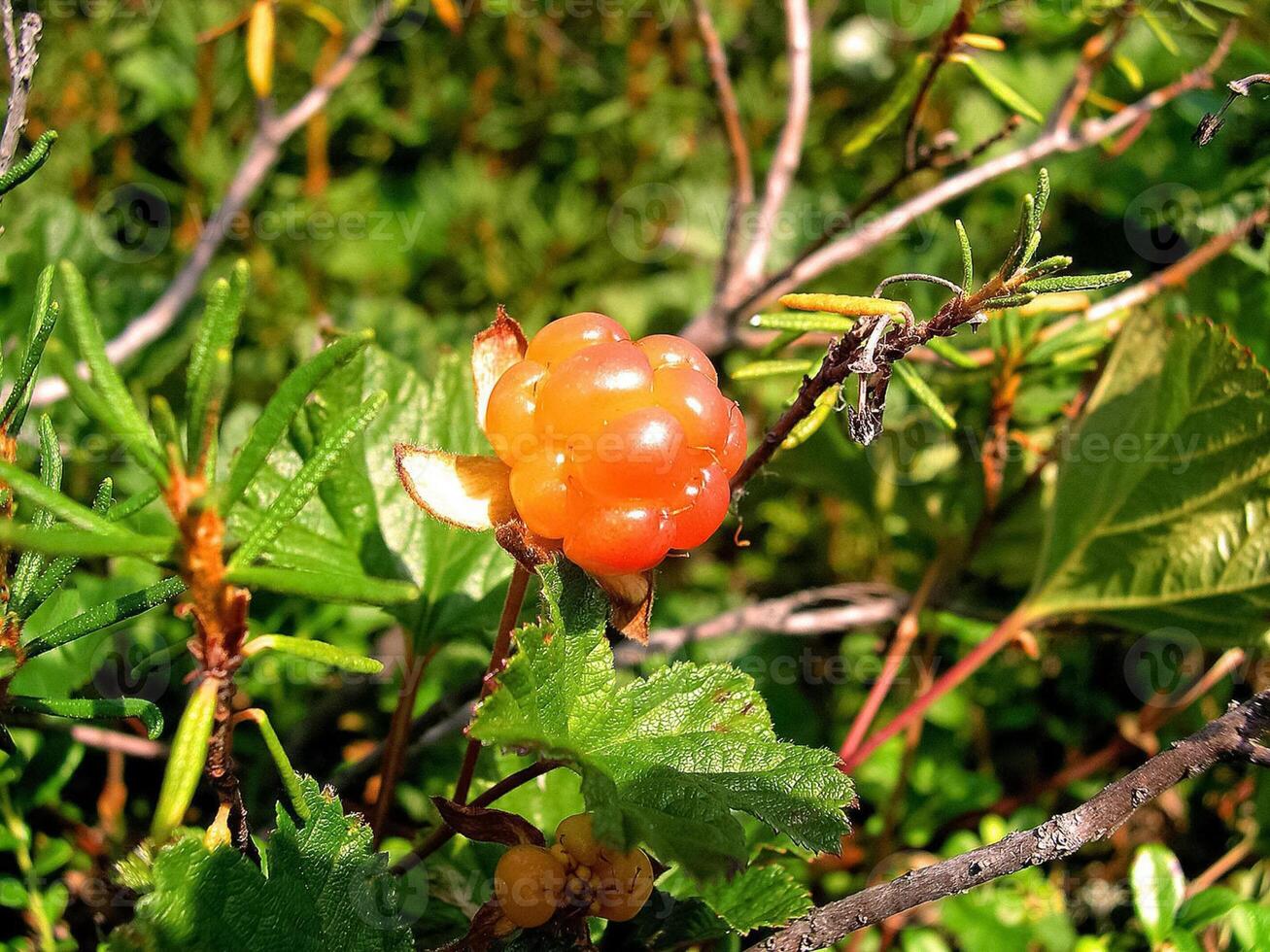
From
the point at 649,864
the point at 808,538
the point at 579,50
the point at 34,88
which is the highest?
the point at 34,88

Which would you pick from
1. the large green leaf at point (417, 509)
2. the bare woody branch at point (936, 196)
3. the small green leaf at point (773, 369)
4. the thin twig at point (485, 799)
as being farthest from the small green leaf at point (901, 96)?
the thin twig at point (485, 799)

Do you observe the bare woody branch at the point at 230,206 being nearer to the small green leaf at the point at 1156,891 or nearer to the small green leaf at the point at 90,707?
the small green leaf at the point at 90,707

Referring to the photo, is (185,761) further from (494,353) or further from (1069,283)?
(1069,283)

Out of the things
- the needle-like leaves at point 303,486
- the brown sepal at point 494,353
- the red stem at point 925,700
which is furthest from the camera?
the red stem at point 925,700

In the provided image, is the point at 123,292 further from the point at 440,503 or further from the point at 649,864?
the point at 649,864

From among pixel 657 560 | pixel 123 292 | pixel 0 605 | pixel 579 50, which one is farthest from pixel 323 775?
pixel 579 50

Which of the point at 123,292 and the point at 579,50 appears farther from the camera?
the point at 579,50

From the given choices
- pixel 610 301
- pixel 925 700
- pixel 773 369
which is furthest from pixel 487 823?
pixel 610 301
